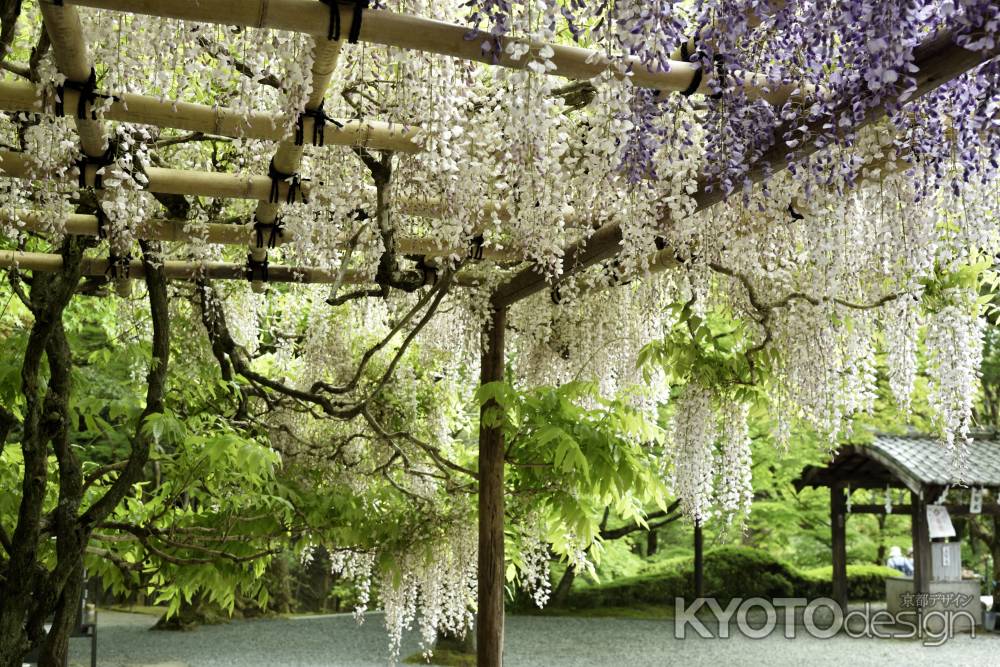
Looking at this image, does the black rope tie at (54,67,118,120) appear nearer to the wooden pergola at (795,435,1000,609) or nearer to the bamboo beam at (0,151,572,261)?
the bamboo beam at (0,151,572,261)

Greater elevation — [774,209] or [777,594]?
[774,209]

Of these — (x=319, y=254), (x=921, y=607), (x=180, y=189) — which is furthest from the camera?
(x=921, y=607)

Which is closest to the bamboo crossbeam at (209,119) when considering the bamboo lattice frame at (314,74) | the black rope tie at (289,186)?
the bamboo lattice frame at (314,74)

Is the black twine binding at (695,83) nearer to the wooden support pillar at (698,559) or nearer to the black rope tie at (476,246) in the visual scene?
the black rope tie at (476,246)

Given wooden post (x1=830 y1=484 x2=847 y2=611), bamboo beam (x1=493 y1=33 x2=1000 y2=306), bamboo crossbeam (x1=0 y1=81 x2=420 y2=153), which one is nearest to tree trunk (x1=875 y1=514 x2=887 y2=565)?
wooden post (x1=830 y1=484 x2=847 y2=611)

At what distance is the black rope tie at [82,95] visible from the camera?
2.21m

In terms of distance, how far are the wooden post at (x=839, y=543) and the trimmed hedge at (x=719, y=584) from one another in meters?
1.45

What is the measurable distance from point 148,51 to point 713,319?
23.9 feet

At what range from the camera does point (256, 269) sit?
4238mm

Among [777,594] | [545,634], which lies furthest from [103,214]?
[777,594]

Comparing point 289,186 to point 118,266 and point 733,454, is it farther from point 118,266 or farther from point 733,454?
point 733,454

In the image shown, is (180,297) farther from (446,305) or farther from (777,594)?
(777,594)

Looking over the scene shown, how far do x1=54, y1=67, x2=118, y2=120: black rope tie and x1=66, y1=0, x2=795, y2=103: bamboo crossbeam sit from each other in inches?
21.5

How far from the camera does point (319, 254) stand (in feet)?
13.5
